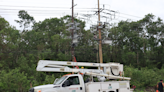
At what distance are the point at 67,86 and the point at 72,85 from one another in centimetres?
29

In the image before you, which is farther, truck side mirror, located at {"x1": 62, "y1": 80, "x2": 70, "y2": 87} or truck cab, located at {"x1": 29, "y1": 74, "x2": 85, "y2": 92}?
truck side mirror, located at {"x1": 62, "y1": 80, "x2": 70, "y2": 87}

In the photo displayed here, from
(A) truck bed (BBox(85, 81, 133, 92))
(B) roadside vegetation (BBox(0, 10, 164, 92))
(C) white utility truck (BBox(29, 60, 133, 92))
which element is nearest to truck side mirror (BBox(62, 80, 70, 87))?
(C) white utility truck (BBox(29, 60, 133, 92))

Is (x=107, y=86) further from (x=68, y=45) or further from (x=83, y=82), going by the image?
(x=68, y=45)

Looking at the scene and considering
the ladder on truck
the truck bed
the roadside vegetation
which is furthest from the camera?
the roadside vegetation

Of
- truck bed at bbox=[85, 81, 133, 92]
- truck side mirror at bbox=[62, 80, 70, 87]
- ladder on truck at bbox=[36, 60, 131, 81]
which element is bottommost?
truck bed at bbox=[85, 81, 133, 92]

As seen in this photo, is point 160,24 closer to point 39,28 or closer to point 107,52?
point 107,52

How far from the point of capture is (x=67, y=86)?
1008 cm

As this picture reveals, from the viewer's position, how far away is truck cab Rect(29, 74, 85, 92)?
9.78 meters

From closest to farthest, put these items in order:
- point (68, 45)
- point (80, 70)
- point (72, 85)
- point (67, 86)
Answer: point (67, 86)
point (72, 85)
point (80, 70)
point (68, 45)

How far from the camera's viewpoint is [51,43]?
49.7m

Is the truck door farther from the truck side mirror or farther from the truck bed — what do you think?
the truck bed

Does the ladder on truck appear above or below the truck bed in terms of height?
above

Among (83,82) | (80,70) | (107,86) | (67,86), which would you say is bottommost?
(107,86)

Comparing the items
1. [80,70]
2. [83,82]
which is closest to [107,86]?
[83,82]
